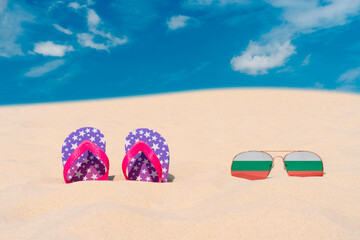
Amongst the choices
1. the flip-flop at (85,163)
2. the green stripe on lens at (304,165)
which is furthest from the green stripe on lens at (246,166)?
the flip-flop at (85,163)

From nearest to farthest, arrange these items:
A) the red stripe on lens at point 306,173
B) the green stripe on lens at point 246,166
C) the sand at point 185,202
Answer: the sand at point 185,202 < the red stripe on lens at point 306,173 < the green stripe on lens at point 246,166

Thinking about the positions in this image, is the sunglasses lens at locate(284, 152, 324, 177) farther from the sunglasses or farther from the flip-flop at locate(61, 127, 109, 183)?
the flip-flop at locate(61, 127, 109, 183)

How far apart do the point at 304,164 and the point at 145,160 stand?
1.36m

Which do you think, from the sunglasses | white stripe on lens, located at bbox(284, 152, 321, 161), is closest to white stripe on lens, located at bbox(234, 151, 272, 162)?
the sunglasses

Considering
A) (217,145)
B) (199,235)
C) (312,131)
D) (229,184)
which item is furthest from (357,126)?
(199,235)

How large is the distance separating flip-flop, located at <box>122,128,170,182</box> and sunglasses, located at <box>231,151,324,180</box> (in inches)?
24.1

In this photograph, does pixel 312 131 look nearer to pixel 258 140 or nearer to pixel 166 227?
pixel 258 140

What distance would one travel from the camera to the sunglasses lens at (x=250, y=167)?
240 cm

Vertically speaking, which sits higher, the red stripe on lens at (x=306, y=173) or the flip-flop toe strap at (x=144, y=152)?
the flip-flop toe strap at (x=144, y=152)

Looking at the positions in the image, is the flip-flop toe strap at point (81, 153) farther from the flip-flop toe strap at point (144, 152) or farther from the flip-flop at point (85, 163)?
the flip-flop toe strap at point (144, 152)

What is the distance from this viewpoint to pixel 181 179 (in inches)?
94.4

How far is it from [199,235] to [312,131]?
12.4 ft

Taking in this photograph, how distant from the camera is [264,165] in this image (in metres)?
2.46

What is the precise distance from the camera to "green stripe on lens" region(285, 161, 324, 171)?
7.63ft
